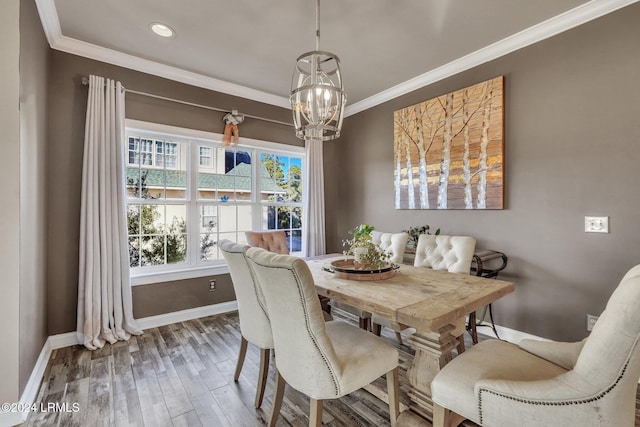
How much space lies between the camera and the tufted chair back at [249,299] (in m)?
1.80

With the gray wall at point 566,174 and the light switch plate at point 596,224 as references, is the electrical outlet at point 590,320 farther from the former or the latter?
the light switch plate at point 596,224

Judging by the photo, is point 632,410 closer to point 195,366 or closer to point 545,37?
point 195,366

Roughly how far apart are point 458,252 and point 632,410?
1.44 metres

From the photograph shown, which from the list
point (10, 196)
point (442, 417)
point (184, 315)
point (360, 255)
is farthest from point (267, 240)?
point (442, 417)

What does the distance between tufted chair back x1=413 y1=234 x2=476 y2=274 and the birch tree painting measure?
2.46ft

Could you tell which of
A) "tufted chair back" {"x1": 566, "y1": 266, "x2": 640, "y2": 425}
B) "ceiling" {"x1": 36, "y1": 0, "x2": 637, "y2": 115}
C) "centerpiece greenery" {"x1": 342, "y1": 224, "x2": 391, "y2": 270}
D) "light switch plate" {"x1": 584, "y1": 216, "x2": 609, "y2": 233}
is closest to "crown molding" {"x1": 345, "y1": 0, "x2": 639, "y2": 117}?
"ceiling" {"x1": 36, "y1": 0, "x2": 637, "y2": 115}

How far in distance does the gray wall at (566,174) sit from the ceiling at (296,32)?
9.7 inches

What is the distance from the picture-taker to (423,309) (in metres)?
1.39

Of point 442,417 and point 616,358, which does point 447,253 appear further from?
point 616,358

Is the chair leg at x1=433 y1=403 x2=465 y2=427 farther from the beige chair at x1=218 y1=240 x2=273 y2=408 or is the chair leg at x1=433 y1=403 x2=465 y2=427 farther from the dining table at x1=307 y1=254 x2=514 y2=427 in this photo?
the beige chair at x1=218 y1=240 x2=273 y2=408

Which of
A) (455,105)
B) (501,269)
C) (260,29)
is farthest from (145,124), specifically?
(501,269)

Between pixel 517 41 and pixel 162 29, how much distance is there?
3138 mm

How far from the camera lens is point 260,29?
2.55 meters

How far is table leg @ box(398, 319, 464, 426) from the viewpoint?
57.3 inches
